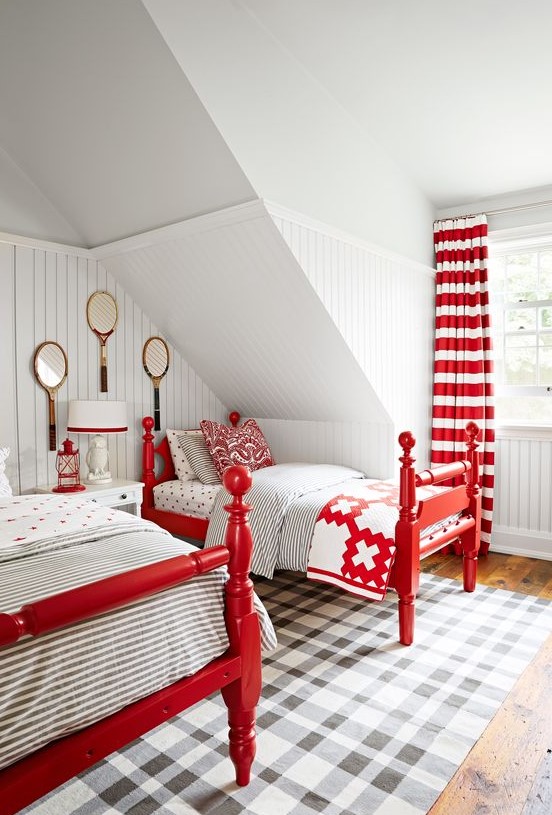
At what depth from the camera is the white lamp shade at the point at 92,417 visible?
3.25m

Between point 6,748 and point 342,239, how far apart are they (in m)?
2.79

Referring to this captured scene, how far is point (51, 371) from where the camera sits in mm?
3387

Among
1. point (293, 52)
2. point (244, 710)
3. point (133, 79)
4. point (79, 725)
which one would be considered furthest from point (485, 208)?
point (79, 725)

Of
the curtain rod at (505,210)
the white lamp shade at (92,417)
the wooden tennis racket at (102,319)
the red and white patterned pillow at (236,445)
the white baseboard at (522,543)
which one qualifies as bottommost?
the white baseboard at (522,543)

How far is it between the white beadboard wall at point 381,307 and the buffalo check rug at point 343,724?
4.19 feet

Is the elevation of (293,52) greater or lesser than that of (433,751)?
greater

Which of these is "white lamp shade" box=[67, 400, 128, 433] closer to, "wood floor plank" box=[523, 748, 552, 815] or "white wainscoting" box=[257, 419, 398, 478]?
"white wainscoting" box=[257, 419, 398, 478]

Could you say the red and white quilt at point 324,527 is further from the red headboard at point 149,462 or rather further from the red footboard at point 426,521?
the red headboard at point 149,462

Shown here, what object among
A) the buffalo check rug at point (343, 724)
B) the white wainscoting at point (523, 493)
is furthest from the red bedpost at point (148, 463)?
the white wainscoting at point (523, 493)

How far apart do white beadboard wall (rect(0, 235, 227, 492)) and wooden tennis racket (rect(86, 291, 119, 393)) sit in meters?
0.03

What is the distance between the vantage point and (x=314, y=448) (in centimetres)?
414

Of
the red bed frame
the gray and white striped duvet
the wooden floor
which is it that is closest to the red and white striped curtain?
the gray and white striped duvet

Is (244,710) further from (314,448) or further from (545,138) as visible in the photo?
(545,138)

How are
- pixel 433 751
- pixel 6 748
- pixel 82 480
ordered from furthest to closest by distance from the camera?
pixel 82 480, pixel 433 751, pixel 6 748
